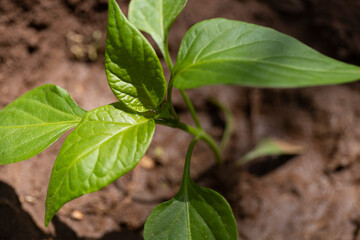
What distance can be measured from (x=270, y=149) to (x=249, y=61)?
0.82 m

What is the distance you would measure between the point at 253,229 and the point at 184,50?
847mm

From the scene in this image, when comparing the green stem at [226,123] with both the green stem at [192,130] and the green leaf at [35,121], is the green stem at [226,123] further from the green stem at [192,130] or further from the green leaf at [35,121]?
the green leaf at [35,121]

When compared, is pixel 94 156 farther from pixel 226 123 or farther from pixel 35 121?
pixel 226 123

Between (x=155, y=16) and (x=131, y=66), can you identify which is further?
(x=155, y=16)

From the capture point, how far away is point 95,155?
791mm

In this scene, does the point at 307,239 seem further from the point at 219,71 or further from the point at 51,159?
the point at 51,159

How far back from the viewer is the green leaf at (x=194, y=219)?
37.9 inches

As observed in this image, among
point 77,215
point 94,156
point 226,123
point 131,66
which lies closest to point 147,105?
point 131,66

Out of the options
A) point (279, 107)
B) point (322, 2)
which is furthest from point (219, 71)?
point (322, 2)

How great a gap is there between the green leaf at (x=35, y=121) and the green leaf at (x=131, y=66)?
0.19m

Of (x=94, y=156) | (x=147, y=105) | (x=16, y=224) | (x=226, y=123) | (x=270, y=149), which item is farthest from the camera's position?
(x=226, y=123)

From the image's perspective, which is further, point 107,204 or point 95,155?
point 107,204

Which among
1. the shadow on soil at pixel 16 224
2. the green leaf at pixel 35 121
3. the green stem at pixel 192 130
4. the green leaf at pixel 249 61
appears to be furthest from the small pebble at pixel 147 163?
the green leaf at pixel 249 61

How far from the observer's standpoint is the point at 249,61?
0.80 meters
